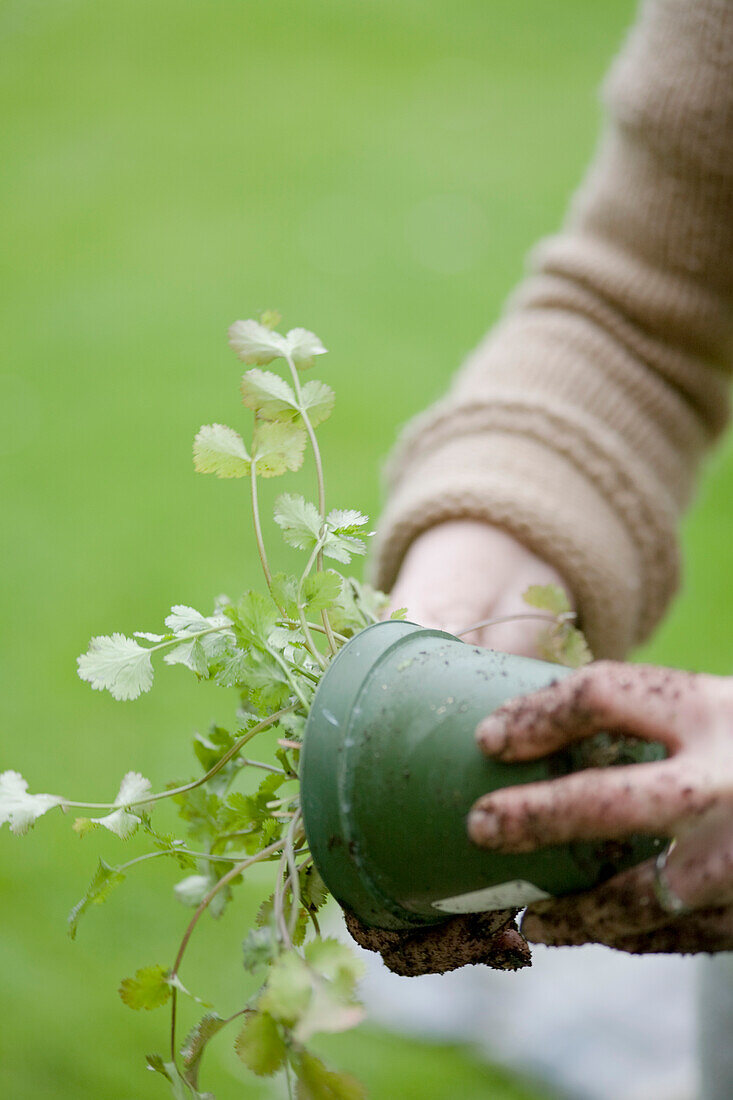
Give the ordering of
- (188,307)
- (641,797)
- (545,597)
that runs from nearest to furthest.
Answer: (641,797)
(545,597)
(188,307)

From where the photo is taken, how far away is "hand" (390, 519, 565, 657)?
1.00 metres

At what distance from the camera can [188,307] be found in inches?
143

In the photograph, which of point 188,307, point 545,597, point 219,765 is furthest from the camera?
point 188,307

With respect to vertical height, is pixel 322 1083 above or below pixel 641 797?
below

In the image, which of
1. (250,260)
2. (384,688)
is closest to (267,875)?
(384,688)

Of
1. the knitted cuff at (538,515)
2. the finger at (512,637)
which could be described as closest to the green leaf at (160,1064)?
the finger at (512,637)

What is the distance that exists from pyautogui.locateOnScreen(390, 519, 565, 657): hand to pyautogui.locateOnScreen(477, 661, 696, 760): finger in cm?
36

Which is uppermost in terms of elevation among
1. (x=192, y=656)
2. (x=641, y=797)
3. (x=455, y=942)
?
(x=641, y=797)

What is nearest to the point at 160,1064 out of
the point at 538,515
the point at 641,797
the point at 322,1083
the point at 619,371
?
the point at 322,1083

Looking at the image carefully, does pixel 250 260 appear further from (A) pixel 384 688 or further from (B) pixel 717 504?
(A) pixel 384 688

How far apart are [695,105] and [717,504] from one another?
2.07 metres

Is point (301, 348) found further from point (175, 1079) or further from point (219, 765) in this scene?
point (175, 1079)

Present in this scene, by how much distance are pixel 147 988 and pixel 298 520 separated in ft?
1.09

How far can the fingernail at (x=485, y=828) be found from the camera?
58 cm
